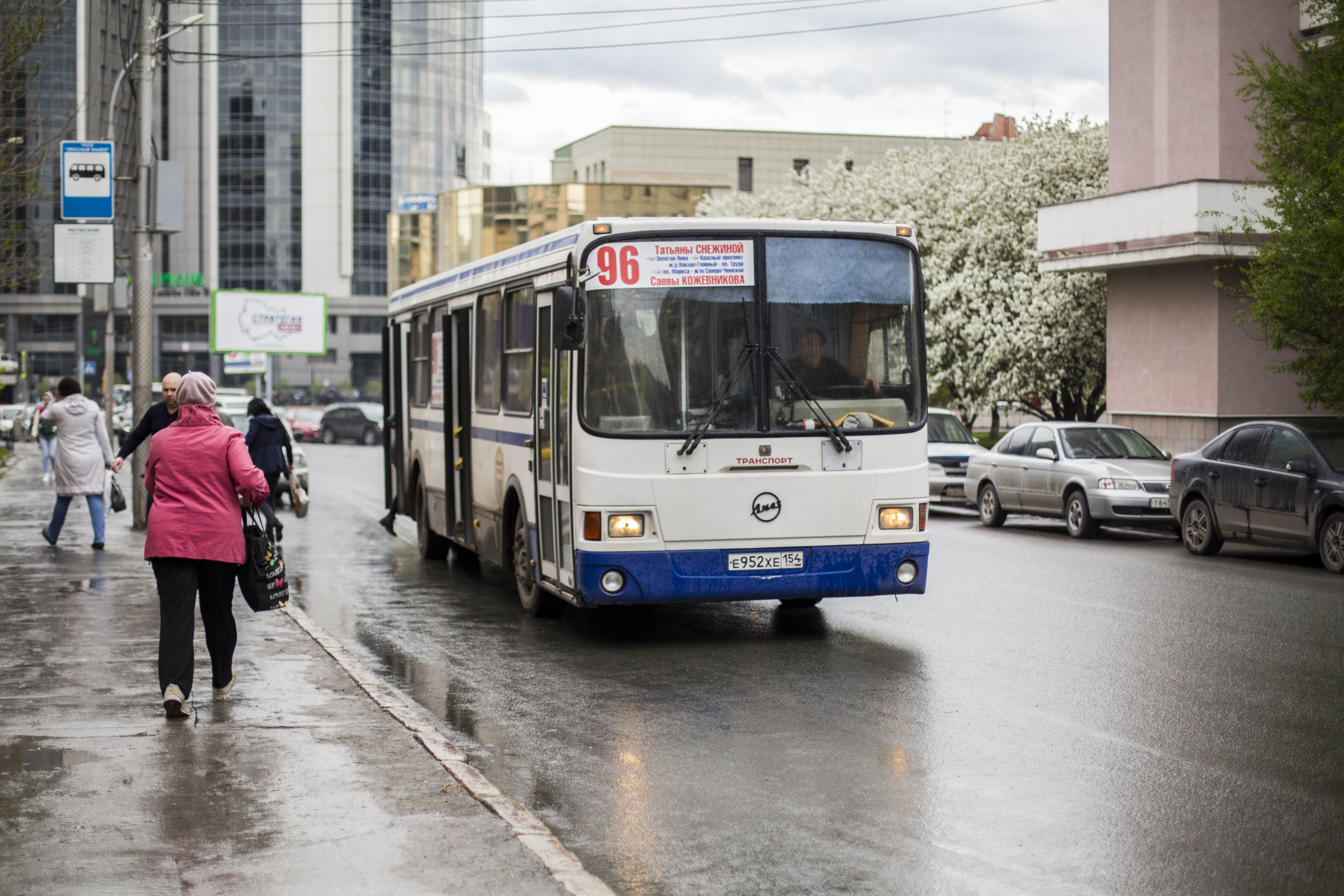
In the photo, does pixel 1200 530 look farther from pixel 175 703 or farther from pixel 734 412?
pixel 175 703

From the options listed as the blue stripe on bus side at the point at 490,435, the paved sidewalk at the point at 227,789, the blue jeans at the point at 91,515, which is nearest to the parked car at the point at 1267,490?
the blue stripe on bus side at the point at 490,435

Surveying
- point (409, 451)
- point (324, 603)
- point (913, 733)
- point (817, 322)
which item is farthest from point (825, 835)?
point (409, 451)

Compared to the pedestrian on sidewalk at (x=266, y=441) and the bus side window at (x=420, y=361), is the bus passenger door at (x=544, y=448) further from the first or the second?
the pedestrian on sidewalk at (x=266, y=441)

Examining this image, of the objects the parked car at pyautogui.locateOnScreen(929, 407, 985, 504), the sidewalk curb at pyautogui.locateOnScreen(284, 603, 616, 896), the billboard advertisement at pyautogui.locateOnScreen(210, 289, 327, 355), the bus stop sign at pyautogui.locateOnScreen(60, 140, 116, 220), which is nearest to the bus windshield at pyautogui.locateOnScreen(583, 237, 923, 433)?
the sidewalk curb at pyautogui.locateOnScreen(284, 603, 616, 896)

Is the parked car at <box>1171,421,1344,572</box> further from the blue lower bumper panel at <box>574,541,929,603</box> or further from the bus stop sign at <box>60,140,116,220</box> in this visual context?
the bus stop sign at <box>60,140,116,220</box>

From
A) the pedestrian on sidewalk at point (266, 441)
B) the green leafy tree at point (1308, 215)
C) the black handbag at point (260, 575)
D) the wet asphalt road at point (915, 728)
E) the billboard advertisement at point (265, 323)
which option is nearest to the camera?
the wet asphalt road at point (915, 728)

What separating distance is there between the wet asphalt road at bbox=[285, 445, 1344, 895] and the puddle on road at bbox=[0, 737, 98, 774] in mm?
1730

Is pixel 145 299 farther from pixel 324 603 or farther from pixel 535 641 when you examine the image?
pixel 535 641

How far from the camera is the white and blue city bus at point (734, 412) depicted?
32.9 feet

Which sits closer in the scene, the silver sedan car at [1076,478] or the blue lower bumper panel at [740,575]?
the blue lower bumper panel at [740,575]

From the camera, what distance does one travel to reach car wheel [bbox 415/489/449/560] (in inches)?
645

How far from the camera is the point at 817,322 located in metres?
10.3

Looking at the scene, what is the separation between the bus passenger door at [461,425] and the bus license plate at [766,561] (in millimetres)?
4219

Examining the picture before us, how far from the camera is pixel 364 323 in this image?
122625mm
